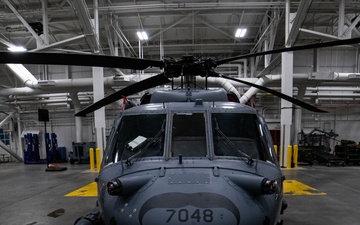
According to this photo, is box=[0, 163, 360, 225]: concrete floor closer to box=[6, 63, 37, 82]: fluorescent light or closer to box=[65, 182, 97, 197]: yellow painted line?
box=[65, 182, 97, 197]: yellow painted line

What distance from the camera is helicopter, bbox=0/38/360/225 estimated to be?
2115 mm

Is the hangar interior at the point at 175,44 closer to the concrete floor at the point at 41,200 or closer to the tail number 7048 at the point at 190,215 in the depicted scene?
the concrete floor at the point at 41,200

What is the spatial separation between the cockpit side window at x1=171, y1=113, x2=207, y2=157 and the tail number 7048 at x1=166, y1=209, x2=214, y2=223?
0.88 metres

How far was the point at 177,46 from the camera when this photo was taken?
14.0 metres

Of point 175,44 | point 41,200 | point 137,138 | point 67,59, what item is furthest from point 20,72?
point 137,138

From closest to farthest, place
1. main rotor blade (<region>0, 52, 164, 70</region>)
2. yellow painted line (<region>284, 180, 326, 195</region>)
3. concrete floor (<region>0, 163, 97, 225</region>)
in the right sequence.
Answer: main rotor blade (<region>0, 52, 164, 70</region>) < concrete floor (<region>0, 163, 97, 225</region>) < yellow painted line (<region>284, 180, 326, 195</region>)

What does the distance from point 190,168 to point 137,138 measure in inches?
36.4

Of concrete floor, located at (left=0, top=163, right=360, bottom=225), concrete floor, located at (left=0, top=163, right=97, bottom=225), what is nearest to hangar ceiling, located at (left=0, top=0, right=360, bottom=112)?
concrete floor, located at (left=0, top=163, right=97, bottom=225)

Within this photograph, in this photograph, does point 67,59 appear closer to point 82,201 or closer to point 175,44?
point 82,201

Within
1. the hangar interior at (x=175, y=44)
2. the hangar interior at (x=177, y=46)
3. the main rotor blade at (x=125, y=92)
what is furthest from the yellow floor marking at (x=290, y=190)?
the main rotor blade at (x=125, y=92)

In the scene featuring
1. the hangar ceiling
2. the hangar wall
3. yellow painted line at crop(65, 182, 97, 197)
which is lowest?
yellow painted line at crop(65, 182, 97, 197)

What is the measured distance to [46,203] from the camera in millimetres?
6559

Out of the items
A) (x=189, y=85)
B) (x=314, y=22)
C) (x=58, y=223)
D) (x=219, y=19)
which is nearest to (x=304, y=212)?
(x=189, y=85)

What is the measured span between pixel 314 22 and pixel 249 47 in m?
3.86
